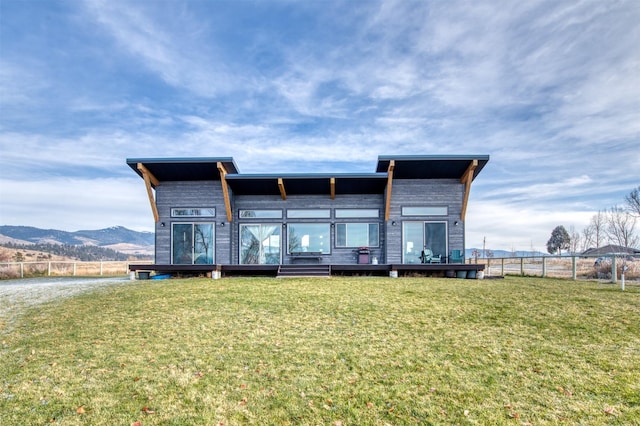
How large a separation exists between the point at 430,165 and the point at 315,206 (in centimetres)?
501

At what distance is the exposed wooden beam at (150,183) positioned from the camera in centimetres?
1412

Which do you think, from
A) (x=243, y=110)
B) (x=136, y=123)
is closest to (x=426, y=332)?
(x=243, y=110)

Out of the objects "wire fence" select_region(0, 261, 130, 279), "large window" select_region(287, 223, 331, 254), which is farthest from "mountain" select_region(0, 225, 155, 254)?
"large window" select_region(287, 223, 331, 254)

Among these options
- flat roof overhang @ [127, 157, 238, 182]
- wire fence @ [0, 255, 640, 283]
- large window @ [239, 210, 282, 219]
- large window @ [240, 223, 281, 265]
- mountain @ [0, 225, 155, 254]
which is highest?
flat roof overhang @ [127, 157, 238, 182]

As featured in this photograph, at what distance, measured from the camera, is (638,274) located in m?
12.7

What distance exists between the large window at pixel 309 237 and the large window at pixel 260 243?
617mm

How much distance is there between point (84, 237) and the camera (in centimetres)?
14038

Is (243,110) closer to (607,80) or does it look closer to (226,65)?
(226,65)

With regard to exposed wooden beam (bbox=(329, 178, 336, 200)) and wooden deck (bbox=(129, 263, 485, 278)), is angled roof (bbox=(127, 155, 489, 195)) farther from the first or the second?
wooden deck (bbox=(129, 263, 485, 278))

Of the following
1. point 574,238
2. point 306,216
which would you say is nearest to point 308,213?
point 306,216

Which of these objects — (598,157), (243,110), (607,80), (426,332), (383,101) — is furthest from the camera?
(598,157)

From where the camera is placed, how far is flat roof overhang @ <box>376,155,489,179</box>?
13.5 m

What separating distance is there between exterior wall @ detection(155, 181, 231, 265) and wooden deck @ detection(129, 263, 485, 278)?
1.22 metres

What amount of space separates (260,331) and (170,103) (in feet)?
45.2
